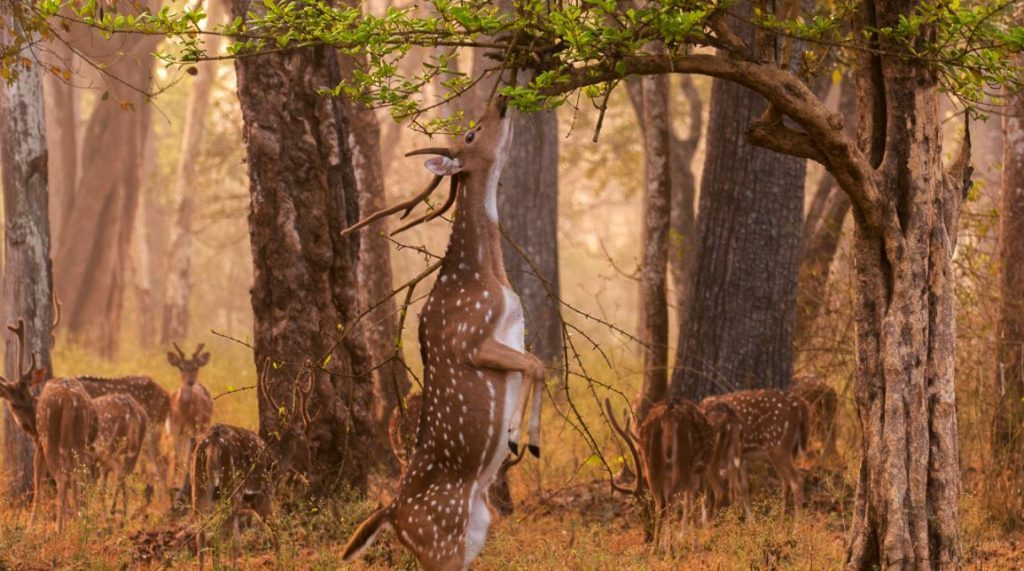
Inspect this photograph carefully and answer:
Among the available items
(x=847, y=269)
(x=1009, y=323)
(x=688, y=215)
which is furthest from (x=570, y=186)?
(x=1009, y=323)

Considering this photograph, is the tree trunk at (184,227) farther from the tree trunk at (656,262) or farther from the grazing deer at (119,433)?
the tree trunk at (656,262)

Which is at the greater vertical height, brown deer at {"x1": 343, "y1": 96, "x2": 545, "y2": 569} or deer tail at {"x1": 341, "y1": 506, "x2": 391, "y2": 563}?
brown deer at {"x1": 343, "y1": 96, "x2": 545, "y2": 569}

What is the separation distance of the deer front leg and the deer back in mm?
6548

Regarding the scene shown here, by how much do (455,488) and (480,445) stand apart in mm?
256

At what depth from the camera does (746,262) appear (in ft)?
38.2

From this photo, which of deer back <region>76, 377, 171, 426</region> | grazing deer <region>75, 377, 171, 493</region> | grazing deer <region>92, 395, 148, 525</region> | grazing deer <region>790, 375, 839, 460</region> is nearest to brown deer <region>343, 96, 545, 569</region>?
grazing deer <region>92, 395, 148, 525</region>

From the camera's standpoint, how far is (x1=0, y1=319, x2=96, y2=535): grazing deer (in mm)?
9734

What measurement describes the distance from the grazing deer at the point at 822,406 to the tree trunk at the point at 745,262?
0.66 ft

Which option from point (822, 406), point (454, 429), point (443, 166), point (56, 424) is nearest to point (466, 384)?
point (454, 429)

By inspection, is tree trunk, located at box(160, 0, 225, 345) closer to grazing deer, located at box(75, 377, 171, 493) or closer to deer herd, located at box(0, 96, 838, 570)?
grazing deer, located at box(75, 377, 171, 493)

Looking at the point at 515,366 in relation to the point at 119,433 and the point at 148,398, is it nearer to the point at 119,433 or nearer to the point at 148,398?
the point at 119,433

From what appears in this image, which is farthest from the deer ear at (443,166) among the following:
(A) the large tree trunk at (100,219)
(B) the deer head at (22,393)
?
(A) the large tree trunk at (100,219)

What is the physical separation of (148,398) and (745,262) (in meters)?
5.77

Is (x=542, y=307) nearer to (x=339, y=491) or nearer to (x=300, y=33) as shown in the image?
(x=339, y=491)
